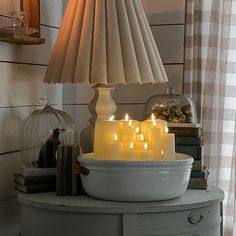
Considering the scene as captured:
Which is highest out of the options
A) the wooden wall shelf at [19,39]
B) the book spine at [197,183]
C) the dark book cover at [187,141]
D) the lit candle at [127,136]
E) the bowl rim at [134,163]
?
the wooden wall shelf at [19,39]

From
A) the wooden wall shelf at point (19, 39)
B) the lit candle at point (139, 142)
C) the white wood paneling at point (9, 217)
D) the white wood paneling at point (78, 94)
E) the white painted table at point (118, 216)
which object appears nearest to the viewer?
the white painted table at point (118, 216)

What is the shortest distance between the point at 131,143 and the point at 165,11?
0.73m

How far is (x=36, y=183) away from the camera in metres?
1.35

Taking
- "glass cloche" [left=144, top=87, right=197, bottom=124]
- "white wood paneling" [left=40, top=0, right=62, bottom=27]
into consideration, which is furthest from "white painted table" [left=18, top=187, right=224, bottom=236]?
"white wood paneling" [left=40, top=0, right=62, bottom=27]

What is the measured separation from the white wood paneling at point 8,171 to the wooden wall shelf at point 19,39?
0.36 meters

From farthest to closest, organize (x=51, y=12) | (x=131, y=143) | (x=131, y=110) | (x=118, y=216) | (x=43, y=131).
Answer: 1. (x=131, y=110)
2. (x=51, y=12)
3. (x=43, y=131)
4. (x=131, y=143)
5. (x=118, y=216)

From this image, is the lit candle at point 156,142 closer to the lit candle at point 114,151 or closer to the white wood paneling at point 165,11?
the lit candle at point 114,151

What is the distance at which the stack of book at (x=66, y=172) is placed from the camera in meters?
1.31

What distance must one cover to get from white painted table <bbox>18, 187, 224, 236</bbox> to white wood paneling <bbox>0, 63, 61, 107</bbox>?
38 centimetres

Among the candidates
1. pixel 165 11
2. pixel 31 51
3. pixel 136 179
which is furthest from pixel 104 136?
pixel 165 11

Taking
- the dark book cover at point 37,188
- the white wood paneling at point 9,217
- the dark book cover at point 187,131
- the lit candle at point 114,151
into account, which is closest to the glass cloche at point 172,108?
the dark book cover at point 187,131

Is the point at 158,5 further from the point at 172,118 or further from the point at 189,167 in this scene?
the point at 189,167

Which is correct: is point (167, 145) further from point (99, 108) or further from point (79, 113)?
point (79, 113)

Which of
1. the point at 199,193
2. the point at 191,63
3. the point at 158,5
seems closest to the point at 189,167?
the point at 199,193
